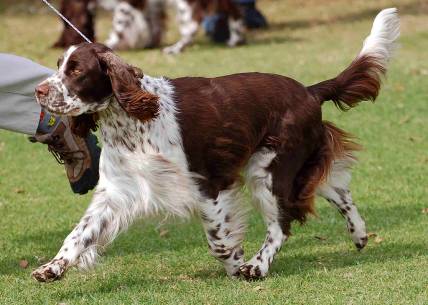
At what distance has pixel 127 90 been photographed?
495 cm

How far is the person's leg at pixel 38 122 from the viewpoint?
599cm

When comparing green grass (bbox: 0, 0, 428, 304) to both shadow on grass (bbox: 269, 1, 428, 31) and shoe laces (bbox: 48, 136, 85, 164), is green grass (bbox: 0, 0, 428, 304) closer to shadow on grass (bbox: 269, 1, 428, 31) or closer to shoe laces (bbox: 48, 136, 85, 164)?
shoe laces (bbox: 48, 136, 85, 164)

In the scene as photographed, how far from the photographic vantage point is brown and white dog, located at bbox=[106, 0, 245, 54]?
50.8 ft

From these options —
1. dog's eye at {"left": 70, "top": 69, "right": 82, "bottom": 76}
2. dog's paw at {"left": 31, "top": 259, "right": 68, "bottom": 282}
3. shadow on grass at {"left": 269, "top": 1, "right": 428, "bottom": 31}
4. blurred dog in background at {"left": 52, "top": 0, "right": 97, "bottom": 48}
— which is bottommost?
shadow on grass at {"left": 269, "top": 1, "right": 428, "bottom": 31}

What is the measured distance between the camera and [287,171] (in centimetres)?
562

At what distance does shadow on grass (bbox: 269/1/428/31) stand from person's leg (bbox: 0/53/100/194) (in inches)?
454

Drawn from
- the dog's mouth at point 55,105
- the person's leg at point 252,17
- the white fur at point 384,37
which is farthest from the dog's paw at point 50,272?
Answer: the person's leg at point 252,17

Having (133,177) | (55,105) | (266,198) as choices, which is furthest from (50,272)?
(266,198)

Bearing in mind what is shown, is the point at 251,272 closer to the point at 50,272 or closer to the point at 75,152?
the point at 50,272

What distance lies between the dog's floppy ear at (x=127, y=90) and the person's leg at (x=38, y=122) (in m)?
1.06

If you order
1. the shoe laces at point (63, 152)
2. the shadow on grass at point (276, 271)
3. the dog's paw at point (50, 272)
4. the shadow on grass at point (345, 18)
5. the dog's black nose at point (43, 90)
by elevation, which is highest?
the dog's black nose at point (43, 90)

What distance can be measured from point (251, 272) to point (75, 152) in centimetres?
145

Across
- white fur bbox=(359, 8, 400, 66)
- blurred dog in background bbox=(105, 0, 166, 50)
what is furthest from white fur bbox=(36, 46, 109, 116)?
blurred dog in background bbox=(105, 0, 166, 50)

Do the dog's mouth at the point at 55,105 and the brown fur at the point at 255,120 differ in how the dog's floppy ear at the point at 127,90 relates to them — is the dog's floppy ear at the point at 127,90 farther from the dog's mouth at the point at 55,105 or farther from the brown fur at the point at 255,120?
the dog's mouth at the point at 55,105
